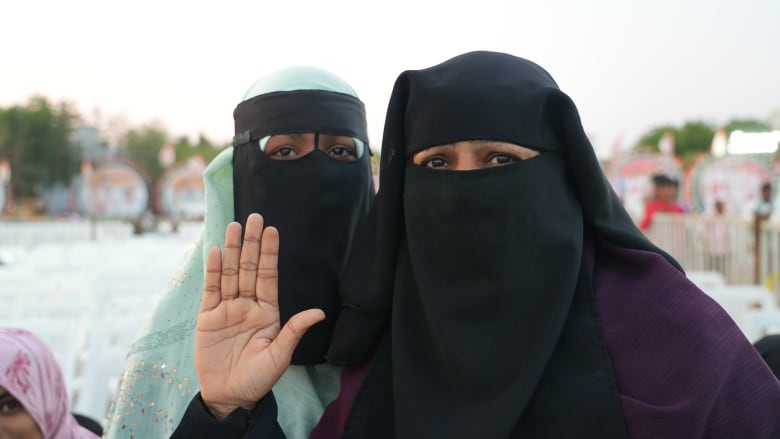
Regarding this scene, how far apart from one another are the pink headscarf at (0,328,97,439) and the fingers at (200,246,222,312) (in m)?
0.96

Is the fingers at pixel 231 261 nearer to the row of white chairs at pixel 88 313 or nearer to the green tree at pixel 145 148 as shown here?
the row of white chairs at pixel 88 313

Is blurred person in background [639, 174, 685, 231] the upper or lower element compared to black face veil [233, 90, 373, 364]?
lower

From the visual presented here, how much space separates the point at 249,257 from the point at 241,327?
0.47ft

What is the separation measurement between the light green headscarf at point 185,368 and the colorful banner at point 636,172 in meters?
13.8

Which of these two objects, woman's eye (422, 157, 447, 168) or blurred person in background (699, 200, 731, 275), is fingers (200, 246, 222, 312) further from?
blurred person in background (699, 200, 731, 275)

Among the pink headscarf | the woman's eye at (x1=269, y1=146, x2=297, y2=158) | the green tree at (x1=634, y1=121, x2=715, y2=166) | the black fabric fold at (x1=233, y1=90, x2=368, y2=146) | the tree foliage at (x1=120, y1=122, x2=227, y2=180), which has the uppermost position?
the black fabric fold at (x1=233, y1=90, x2=368, y2=146)

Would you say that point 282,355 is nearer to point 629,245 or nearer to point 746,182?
point 629,245

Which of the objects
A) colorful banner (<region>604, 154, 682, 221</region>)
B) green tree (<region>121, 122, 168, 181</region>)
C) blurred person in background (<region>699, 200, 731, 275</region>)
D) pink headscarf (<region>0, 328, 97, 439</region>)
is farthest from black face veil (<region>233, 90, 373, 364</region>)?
green tree (<region>121, 122, 168, 181</region>)

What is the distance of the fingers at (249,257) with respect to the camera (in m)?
1.25

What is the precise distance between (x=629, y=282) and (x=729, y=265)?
6860 millimetres

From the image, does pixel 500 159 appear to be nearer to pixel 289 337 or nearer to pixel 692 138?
pixel 289 337

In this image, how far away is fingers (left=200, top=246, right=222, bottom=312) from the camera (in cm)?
125

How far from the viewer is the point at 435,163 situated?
1315 mm

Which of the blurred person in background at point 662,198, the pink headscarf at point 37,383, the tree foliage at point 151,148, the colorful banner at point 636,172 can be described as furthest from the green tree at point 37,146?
the pink headscarf at point 37,383
